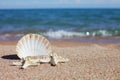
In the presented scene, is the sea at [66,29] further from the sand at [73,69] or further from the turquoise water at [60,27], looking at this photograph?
the sand at [73,69]

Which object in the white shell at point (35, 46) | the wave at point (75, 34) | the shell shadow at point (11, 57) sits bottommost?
the wave at point (75, 34)

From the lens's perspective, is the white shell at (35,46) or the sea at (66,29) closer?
the white shell at (35,46)

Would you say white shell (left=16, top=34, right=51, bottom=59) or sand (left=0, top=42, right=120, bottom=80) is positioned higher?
white shell (left=16, top=34, right=51, bottom=59)

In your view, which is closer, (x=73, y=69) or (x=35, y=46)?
(x=73, y=69)

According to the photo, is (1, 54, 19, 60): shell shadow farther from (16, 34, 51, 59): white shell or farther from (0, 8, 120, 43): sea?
(0, 8, 120, 43): sea

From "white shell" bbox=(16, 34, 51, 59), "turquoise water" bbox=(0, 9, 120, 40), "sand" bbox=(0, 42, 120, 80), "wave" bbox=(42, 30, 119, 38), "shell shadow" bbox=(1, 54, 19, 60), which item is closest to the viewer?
"sand" bbox=(0, 42, 120, 80)

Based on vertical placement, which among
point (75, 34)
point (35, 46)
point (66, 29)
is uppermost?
point (35, 46)

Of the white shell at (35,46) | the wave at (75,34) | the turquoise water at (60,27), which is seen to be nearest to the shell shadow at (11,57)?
the white shell at (35,46)

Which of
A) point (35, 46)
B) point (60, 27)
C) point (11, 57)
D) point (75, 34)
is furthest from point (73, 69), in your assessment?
point (60, 27)

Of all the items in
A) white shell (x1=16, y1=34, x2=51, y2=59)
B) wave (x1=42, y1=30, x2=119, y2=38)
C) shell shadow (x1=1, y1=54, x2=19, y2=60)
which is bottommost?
wave (x1=42, y1=30, x2=119, y2=38)

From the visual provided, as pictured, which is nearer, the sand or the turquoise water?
the sand

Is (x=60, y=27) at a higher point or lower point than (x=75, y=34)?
higher

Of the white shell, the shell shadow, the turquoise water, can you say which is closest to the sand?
the shell shadow

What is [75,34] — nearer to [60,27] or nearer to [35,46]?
[60,27]
